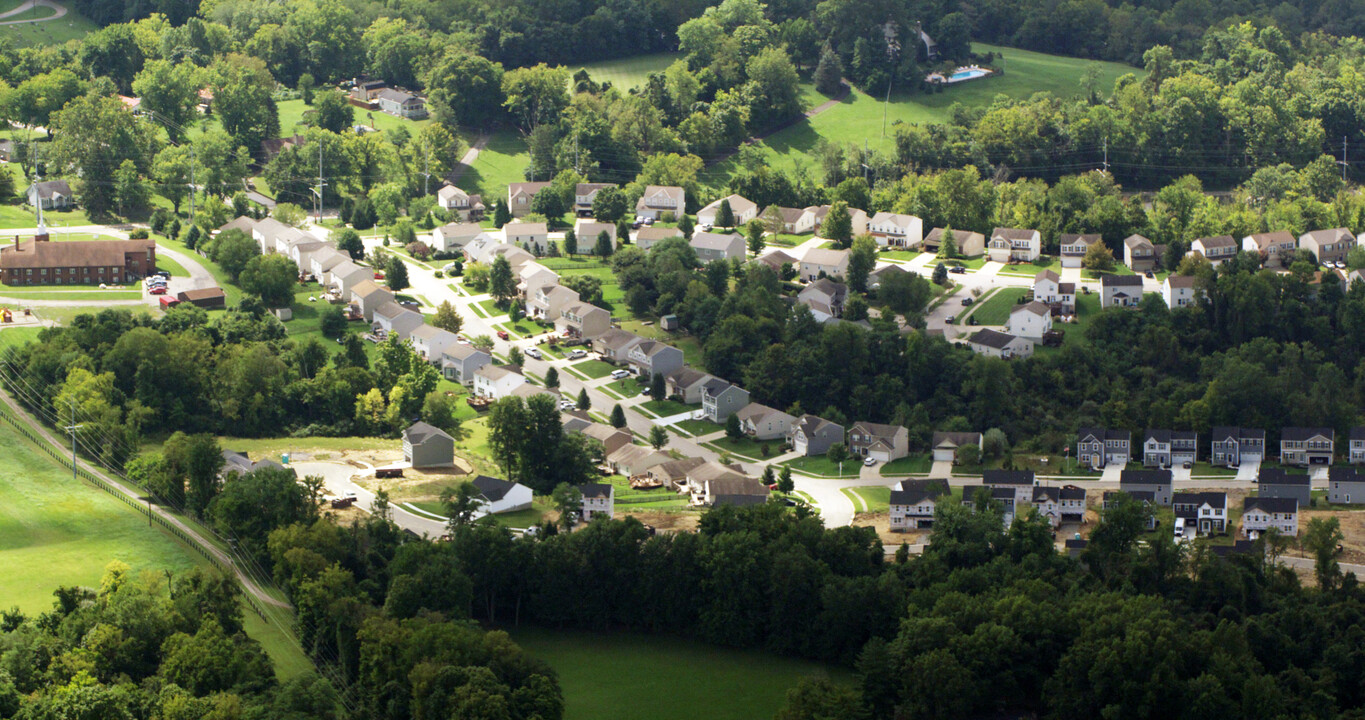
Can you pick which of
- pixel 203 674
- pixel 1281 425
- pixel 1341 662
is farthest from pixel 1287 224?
pixel 203 674

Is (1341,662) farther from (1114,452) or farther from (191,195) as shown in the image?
(191,195)

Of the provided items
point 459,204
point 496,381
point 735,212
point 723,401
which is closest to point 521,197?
point 459,204

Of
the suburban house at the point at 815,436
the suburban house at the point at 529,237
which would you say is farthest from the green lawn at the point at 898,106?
the suburban house at the point at 815,436

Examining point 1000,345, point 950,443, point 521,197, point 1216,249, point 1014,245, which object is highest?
point 1216,249

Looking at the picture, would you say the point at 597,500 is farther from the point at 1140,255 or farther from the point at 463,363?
the point at 1140,255

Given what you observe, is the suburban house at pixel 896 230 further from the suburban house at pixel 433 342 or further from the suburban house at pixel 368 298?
the suburban house at pixel 368 298

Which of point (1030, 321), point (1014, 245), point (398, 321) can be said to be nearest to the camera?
point (1030, 321)
